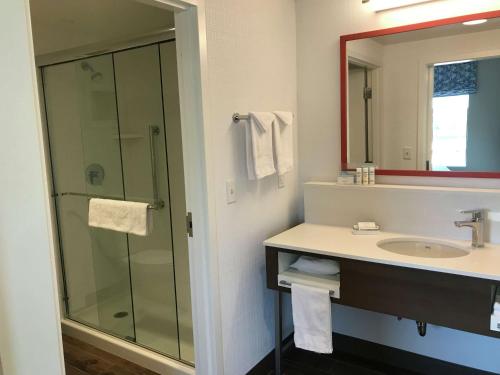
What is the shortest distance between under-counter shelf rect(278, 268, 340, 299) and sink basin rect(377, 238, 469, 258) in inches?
12.4

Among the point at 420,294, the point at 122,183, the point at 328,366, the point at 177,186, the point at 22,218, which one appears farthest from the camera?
the point at 122,183

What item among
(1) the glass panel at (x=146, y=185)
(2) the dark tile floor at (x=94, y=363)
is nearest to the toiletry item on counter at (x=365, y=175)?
(1) the glass panel at (x=146, y=185)

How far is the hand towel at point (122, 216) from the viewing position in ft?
7.86

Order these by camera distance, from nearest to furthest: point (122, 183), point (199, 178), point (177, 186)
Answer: point (199, 178)
point (177, 186)
point (122, 183)

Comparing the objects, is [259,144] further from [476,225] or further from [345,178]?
[476,225]

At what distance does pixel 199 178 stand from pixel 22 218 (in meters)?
0.84

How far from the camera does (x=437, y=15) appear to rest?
2.01 metres

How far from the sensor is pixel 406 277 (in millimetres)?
1691

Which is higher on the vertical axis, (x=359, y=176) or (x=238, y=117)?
(x=238, y=117)

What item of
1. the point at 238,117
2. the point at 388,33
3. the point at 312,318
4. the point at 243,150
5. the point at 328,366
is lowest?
the point at 328,366

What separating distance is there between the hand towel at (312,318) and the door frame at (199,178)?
0.39 metres

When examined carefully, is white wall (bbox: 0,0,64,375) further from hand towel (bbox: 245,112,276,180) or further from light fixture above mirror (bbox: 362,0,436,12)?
light fixture above mirror (bbox: 362,0,436,12)

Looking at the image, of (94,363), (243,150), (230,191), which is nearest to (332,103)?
(243,150)

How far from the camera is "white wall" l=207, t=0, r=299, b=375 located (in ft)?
6.18
